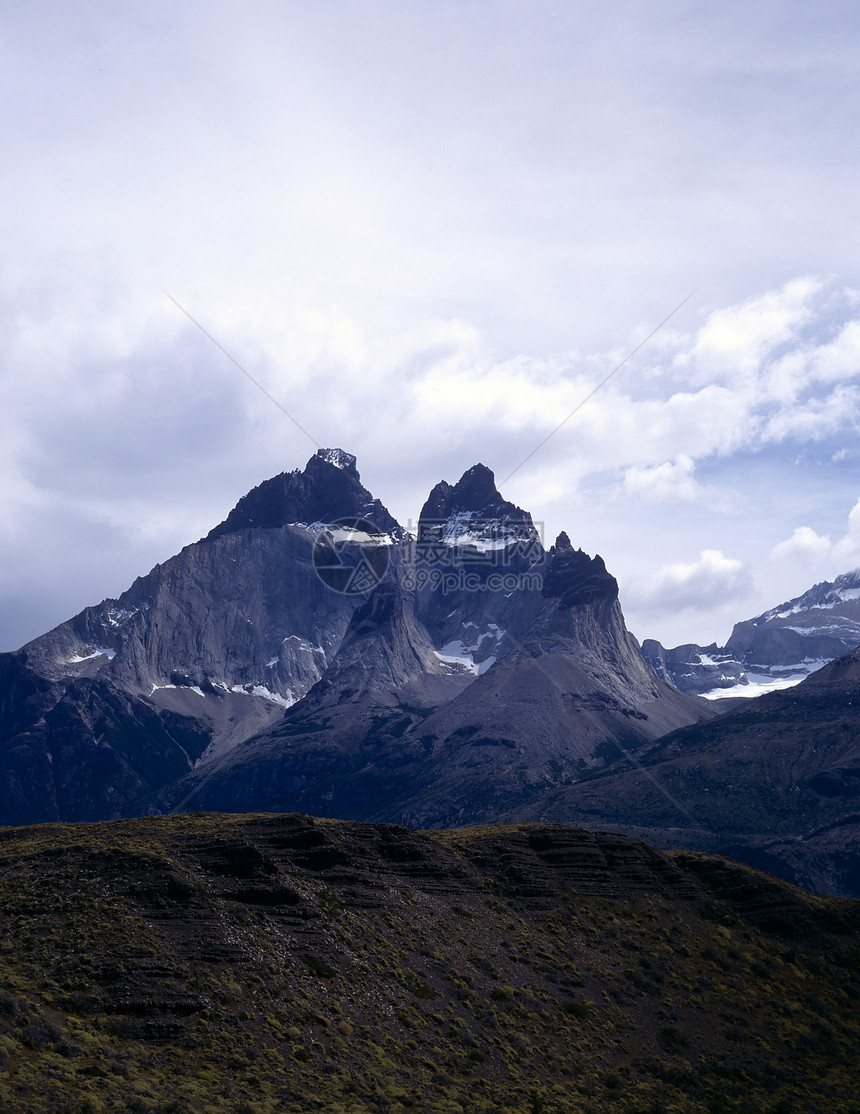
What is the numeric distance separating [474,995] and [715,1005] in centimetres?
2365

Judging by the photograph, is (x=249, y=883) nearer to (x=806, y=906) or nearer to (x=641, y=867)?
(x=641, y=867)

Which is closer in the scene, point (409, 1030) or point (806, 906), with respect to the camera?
point (409, 1030)

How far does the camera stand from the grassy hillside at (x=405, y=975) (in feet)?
192

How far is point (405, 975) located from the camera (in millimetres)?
76812

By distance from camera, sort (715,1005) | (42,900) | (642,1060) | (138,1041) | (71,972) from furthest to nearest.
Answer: (715,1005) < (642,1060) < (42,900) < (71,972) < (138,1041)

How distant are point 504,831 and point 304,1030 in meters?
47.6

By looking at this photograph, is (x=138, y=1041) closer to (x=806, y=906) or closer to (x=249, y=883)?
(x=249, y=883)

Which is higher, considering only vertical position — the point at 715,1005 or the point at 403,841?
A: the point at 403,841

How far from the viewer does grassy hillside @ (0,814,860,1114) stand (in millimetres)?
58622

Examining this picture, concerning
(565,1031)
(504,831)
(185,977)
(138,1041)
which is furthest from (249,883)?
→ (504,831)

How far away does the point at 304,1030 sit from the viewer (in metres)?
65.1

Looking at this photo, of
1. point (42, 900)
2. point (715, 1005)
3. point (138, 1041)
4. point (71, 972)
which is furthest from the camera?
point (715, 1005)

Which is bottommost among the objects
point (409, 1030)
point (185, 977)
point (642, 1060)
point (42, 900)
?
point (642, 1060)

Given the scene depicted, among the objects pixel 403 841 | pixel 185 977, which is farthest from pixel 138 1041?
pixel 403 841
